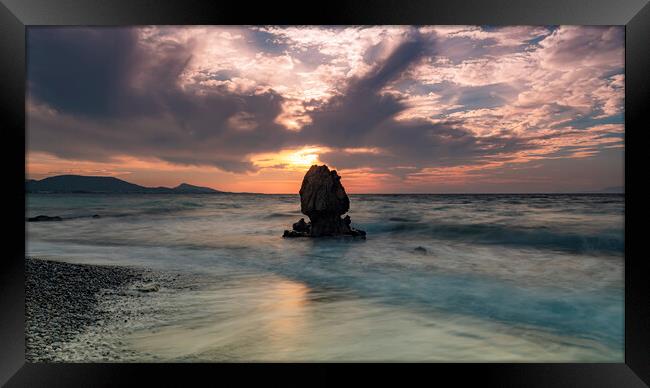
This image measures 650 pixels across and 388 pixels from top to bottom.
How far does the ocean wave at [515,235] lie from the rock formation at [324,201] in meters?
3.27

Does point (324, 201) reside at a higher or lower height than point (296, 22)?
lower

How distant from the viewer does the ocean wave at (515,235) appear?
855cm

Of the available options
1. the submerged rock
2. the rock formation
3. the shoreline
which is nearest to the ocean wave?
the rock formation

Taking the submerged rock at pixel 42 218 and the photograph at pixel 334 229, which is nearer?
the photograph at pixel 334 229

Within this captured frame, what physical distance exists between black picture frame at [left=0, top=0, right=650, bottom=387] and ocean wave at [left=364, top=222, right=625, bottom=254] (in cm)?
709

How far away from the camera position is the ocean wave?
8555mm

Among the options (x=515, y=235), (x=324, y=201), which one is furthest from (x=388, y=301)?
(x=515, y=235)

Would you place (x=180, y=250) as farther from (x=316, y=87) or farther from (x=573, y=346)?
(x=573, y=346)

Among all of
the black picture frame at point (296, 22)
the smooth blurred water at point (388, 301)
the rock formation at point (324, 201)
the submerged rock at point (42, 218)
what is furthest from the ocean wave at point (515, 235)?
the submerged rock at point (42, 218)

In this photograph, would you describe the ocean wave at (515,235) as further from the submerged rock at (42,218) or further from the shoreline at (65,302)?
the submerged rock at (42,218)

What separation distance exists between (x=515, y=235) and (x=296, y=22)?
10.3 meters

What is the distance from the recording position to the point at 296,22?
231 cm

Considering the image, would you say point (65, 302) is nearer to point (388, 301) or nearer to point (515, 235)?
point (388, 301)

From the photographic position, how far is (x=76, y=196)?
16750mm
